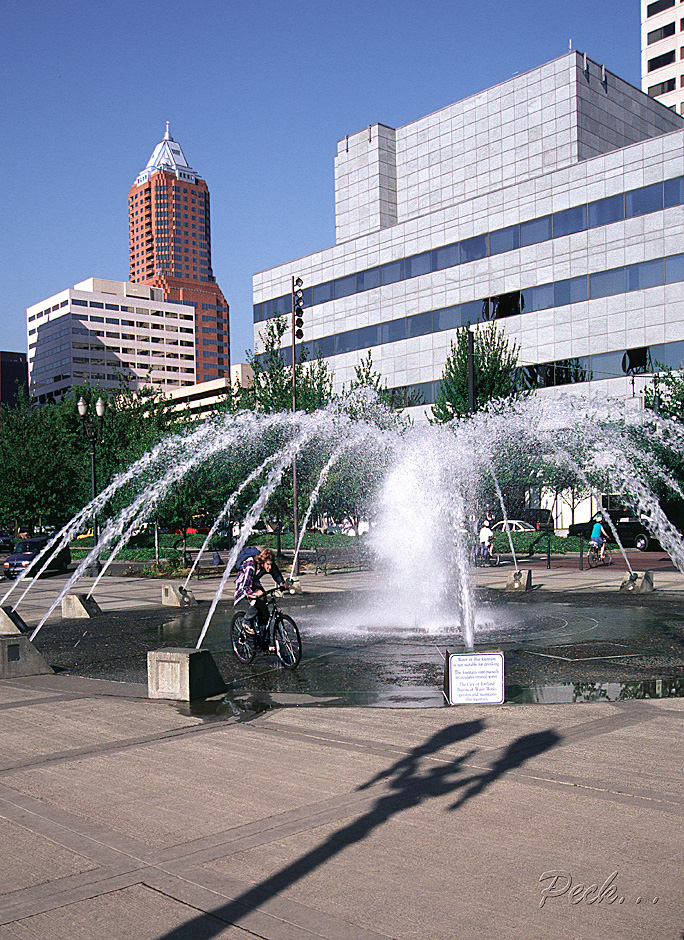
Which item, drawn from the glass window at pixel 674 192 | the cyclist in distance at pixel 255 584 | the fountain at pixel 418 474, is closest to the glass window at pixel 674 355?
the fountain at pixel 418 474

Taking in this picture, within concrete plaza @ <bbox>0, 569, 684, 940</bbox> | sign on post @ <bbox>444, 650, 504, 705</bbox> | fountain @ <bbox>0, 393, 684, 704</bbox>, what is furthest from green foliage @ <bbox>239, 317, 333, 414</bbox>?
concrete plaza @ <bbox>0, 569, 684, 940</bbox>

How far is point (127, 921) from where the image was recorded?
4.55m

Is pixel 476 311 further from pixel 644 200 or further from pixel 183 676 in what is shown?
pixel 183 676

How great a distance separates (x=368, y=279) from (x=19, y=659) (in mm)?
55636

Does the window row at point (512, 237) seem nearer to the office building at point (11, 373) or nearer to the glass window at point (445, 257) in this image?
the glass window at point (445, 257)

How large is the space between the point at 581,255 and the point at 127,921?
50.9 metres

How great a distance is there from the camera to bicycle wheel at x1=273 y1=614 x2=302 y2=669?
40.0 feet

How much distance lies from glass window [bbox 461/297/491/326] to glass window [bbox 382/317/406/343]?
555 cm

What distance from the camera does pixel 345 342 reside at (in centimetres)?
6656

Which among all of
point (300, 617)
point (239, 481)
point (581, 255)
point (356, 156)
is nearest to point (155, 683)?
point (300, 617)

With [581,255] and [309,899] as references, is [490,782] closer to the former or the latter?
[309,899]

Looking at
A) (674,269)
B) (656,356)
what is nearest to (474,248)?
(674,269)

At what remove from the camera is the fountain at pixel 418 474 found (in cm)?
1830

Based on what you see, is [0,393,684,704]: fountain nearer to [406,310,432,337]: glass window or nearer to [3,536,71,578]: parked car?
[3,536,71,578]: parked car
